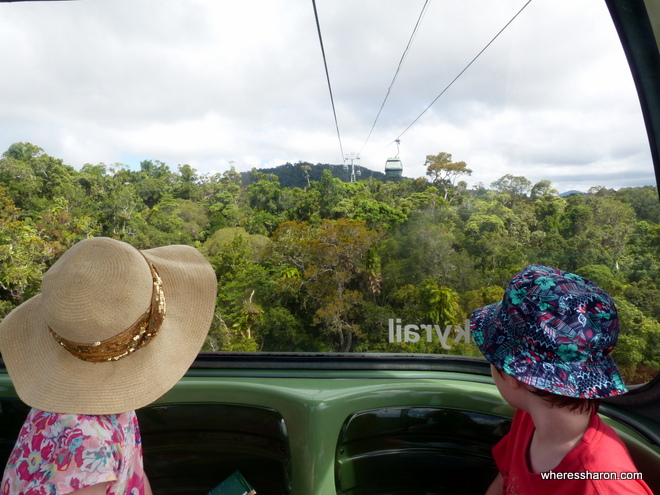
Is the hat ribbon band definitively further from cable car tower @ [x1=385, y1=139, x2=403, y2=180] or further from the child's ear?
cable car tower @ [x1=385, y1=139, x2=403, y2=180]

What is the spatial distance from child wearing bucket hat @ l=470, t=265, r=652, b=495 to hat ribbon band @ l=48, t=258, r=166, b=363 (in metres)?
0.70

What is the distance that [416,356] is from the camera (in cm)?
174

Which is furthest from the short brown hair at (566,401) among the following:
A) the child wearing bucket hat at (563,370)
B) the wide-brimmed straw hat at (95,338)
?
the wide-brimmed straw hat at (95,338)

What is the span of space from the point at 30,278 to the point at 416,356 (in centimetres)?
172

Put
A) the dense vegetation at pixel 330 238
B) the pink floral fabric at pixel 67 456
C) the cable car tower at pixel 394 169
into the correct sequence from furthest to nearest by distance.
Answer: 1. the cable car tower at pixel 394 169
2. the dense vegetation at pixel 330 238
3. the pink floral fabric at pixel 67 456

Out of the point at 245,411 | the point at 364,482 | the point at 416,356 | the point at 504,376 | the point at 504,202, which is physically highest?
the point at 504,202

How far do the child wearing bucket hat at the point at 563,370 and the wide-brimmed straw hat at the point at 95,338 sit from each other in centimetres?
70

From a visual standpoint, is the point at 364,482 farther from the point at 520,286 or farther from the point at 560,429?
the point at 520,286

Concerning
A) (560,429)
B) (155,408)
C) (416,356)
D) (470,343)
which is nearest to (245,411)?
(155,408)

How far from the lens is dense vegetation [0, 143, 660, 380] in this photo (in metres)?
1.72

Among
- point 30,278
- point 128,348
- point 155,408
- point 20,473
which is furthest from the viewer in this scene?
point 30,278

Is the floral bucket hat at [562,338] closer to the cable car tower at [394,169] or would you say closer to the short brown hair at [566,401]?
the short brown hair at [566,401]

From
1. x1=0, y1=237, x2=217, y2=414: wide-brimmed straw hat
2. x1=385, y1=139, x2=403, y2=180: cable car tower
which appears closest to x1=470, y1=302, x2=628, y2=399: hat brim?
x1=0, y1=237, x2=217, y2=414: wide-brimmed straw hat

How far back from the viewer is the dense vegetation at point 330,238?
1716mm
